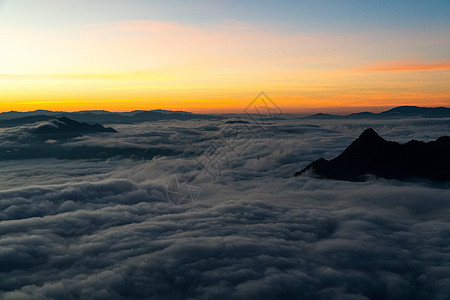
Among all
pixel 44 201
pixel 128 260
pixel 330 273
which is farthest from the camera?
pixel 44 201

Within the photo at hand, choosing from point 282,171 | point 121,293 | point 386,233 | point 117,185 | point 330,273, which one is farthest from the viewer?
point 282,171

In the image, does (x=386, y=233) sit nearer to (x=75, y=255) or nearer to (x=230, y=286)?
(x=230, y=286)

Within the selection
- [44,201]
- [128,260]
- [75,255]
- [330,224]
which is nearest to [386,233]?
[330,224]

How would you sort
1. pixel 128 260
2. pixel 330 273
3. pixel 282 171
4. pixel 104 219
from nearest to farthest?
pixel 330 273, pixel 128 260, pixel 104 219, pixel 282 171

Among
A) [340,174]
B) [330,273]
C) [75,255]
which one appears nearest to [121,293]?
[75,255]

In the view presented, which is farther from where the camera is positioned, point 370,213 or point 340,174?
point 340,174

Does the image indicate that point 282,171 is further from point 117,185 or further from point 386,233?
point 386,233
